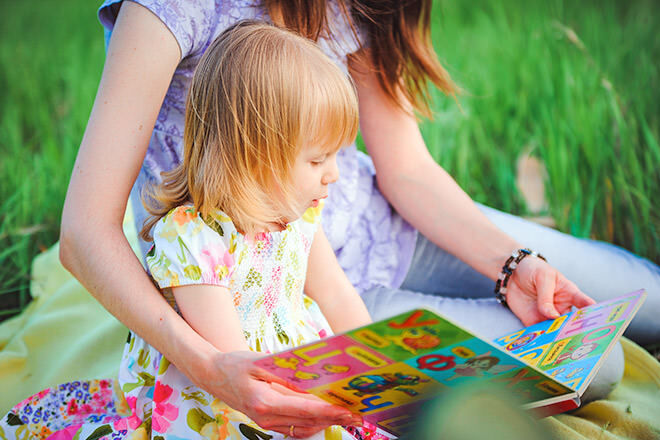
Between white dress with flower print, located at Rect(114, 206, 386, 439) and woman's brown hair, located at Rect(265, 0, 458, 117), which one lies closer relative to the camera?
white dress with flower print, located at Rect(114, 206, 386, 439)

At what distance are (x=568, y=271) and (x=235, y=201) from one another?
85cm

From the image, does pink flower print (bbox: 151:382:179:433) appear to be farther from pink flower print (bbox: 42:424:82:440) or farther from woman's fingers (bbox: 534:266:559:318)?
woman's fingers (bbox: 534:266:559:318)

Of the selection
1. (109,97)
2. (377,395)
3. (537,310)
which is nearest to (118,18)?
(109,97)

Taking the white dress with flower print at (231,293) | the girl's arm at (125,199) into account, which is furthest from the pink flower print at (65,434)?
the girl's arm at (125,199)

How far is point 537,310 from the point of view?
1256 mm

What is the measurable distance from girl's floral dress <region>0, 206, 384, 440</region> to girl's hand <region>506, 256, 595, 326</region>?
1.32 feet

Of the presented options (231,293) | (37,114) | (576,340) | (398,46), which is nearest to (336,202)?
(398,46)

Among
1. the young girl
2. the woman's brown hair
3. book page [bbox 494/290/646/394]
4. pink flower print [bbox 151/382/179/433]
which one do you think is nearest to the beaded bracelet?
book page [bbox 494/290/646/394]

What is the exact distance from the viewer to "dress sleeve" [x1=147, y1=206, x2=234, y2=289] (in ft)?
2.99

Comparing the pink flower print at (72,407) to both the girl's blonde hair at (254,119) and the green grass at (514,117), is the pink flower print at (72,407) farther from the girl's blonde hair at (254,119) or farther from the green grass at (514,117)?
the green grass at (514,117)

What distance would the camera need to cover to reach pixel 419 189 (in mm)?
1452

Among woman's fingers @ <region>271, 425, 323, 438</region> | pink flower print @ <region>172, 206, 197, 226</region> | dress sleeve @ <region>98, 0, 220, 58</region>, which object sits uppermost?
dress sleeve @ <region>98, 0, 220, 58</region>

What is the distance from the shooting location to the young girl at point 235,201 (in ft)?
3.03

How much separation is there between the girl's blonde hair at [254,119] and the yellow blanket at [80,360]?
589mm
